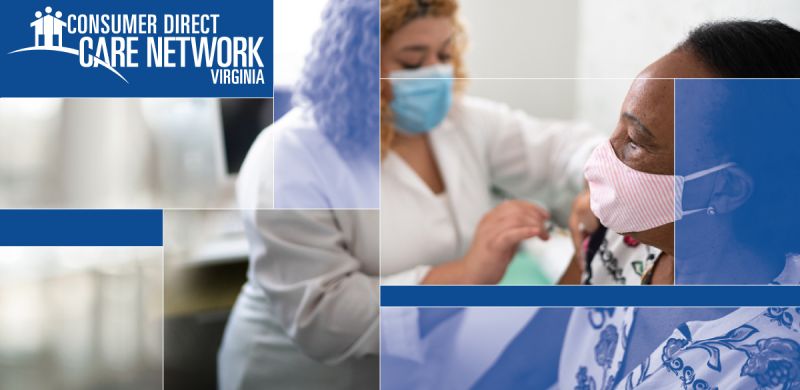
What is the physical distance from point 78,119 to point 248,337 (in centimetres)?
56

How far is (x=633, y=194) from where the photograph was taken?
1.50 meters

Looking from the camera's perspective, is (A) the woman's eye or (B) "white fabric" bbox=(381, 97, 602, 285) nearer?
(A) the woman's eye

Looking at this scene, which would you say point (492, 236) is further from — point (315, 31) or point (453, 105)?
point (315, 31)

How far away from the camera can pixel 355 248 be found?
1.64 m

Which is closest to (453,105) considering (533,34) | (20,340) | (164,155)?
(533,34)

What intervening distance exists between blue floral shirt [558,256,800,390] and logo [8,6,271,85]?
0.83 metres

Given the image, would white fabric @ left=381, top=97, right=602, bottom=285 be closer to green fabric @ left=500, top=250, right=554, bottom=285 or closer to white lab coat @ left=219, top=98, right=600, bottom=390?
white lab coat @ left=219, top=98, right=600, bottom=390

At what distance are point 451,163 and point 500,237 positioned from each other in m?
0.20

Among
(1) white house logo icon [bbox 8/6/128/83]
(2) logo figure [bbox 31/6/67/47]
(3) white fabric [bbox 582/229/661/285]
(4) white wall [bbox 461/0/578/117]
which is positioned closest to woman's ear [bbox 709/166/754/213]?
(3) white fabric [bbox 582/229/661/285]
